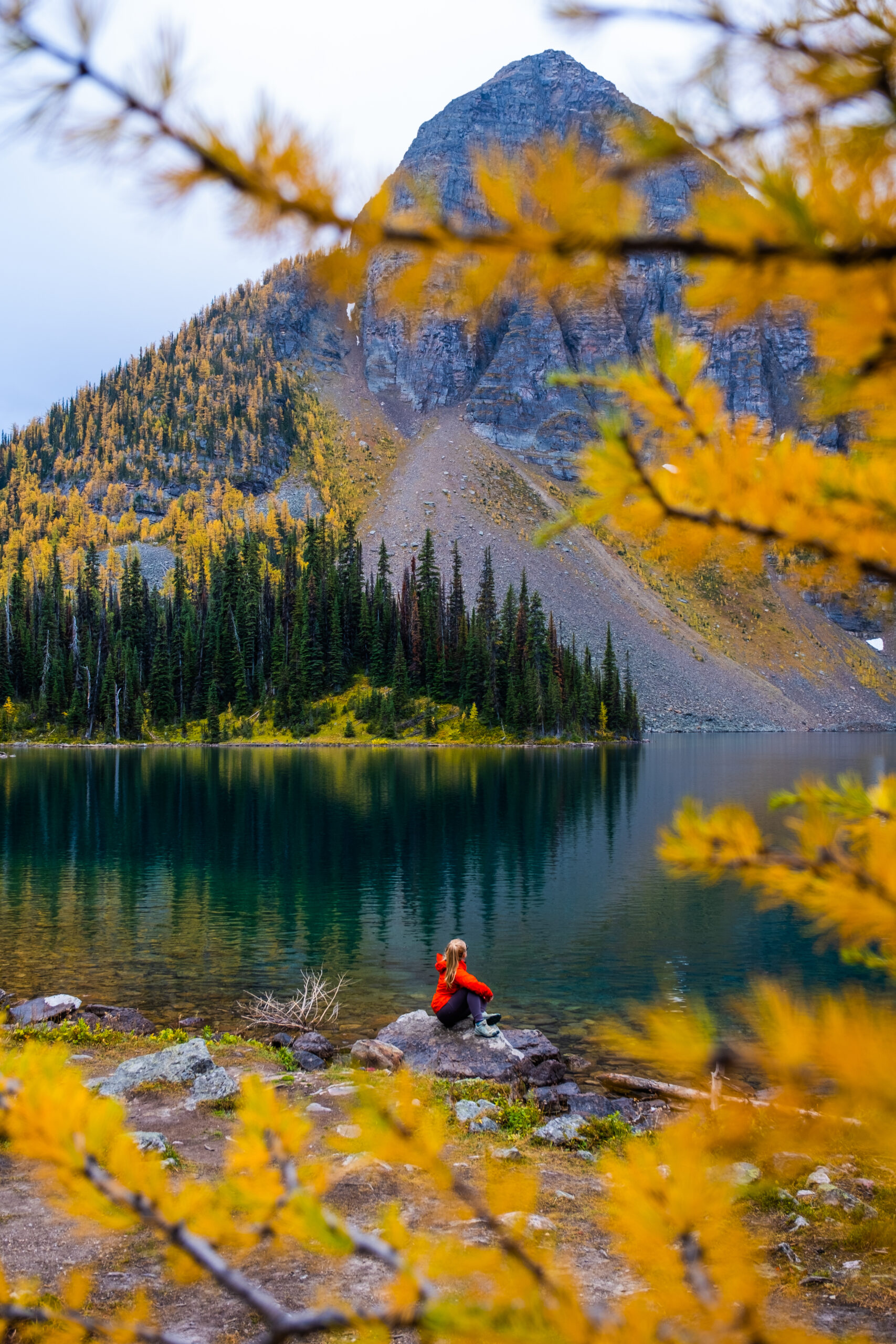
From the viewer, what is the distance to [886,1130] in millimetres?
1788

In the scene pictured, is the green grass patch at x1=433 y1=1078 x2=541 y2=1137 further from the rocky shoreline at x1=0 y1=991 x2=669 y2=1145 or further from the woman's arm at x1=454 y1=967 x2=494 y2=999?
the woman's arm at x1=454 y1=967 x2=494 y2=999

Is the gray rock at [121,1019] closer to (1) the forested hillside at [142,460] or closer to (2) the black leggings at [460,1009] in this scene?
(2) the black leggings at [460,1009]

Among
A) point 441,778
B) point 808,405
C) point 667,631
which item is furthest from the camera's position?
point 667,631

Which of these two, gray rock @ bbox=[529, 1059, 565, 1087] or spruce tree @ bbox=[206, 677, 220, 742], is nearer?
gray rock @ bbox=[529, 1059, 565, 1087]

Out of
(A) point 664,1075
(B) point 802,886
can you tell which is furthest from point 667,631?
(B) point 802,886

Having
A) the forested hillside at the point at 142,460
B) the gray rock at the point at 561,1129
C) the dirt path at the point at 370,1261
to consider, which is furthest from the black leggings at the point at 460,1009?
the forested hillside at the point at 142,460

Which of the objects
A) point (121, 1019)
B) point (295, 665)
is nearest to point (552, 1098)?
point (121, 1019)

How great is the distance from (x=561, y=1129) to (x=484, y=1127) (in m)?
0.93

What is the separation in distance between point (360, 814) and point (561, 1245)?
38387mm

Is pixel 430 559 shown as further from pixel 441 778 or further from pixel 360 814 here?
pixel 360 814

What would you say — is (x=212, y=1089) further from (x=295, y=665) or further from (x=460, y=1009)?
(x=295, y=665)

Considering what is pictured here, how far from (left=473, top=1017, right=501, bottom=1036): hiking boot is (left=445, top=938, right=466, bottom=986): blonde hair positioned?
79 cm

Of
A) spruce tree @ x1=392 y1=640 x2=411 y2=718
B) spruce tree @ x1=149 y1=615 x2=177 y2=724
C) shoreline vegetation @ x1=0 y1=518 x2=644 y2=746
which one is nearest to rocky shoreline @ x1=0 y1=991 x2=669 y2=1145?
shoreline vegetation @ x1=0 y1=518 x2=644 y2=746

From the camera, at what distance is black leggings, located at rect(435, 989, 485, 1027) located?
43.2ft
